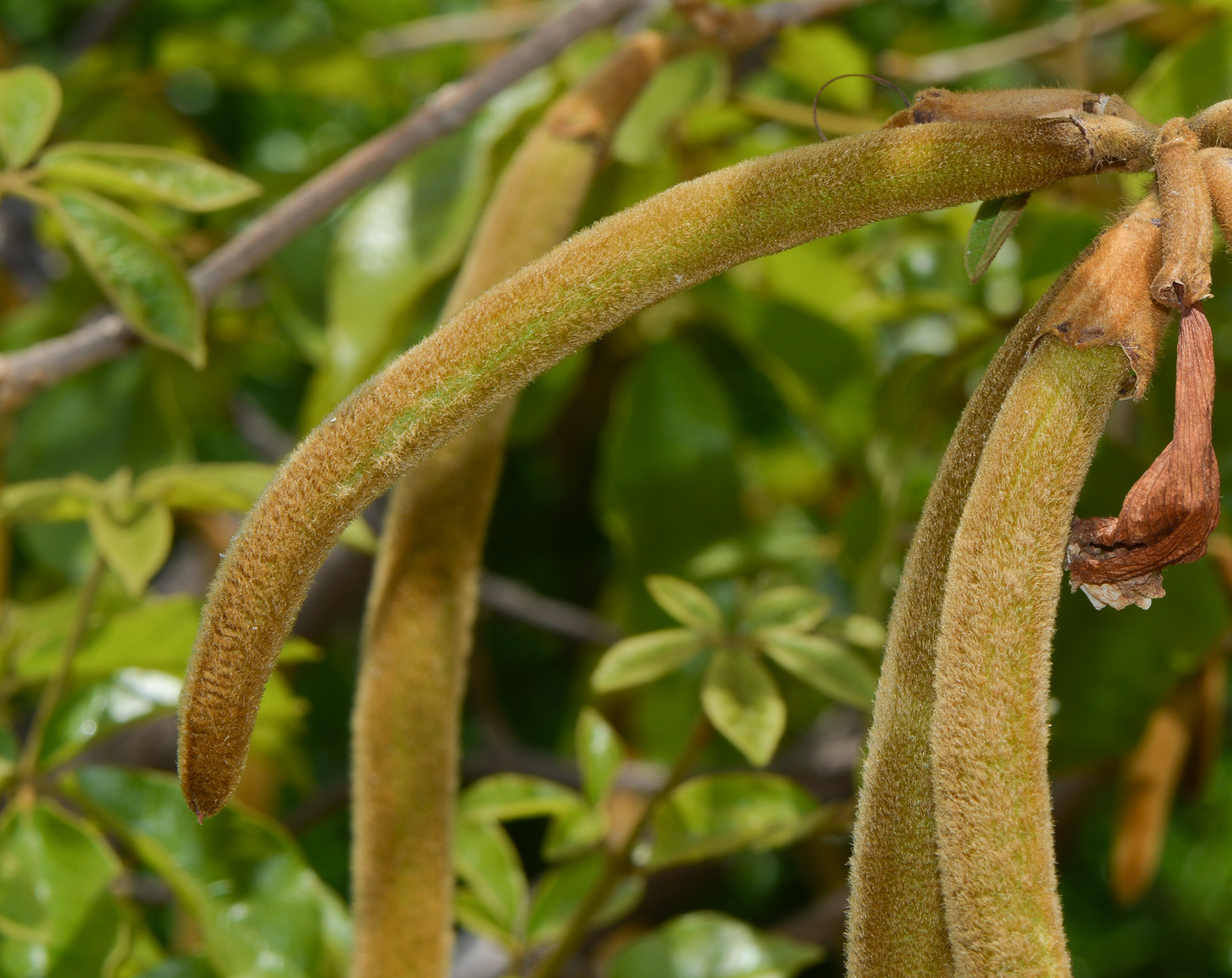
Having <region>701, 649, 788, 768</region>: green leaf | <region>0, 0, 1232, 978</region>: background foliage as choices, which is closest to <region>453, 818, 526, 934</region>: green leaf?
<region>0, 0, 1232, 978</region>: background foliage

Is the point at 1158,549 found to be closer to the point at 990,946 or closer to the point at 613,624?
the point at 990,946

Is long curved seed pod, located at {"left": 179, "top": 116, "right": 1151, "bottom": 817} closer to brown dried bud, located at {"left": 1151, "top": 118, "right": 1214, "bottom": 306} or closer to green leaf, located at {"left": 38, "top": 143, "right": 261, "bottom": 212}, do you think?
brown dried bud, located at {"left": 1151, "top": 118, "right": 1214, "bottom": 306}

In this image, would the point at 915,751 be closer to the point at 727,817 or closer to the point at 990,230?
the point at 990,230

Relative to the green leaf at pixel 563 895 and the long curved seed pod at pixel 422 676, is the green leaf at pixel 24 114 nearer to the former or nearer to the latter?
the long curved seed pod at pixel 422 676

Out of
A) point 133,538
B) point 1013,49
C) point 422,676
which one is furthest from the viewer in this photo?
point 1013,49

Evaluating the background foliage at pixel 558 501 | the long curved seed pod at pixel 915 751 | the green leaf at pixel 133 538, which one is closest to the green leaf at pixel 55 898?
the background foliage at pixel 558 501

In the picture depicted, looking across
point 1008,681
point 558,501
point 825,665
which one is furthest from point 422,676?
point 558,501

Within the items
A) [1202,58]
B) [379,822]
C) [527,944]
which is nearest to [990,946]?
[379,822]

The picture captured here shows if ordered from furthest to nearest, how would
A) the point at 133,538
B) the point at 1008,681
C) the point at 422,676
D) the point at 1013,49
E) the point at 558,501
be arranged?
the point at 558,501, the point at 1013,49, the point at 133,538, the point at 422,676, the point at 1008,681
